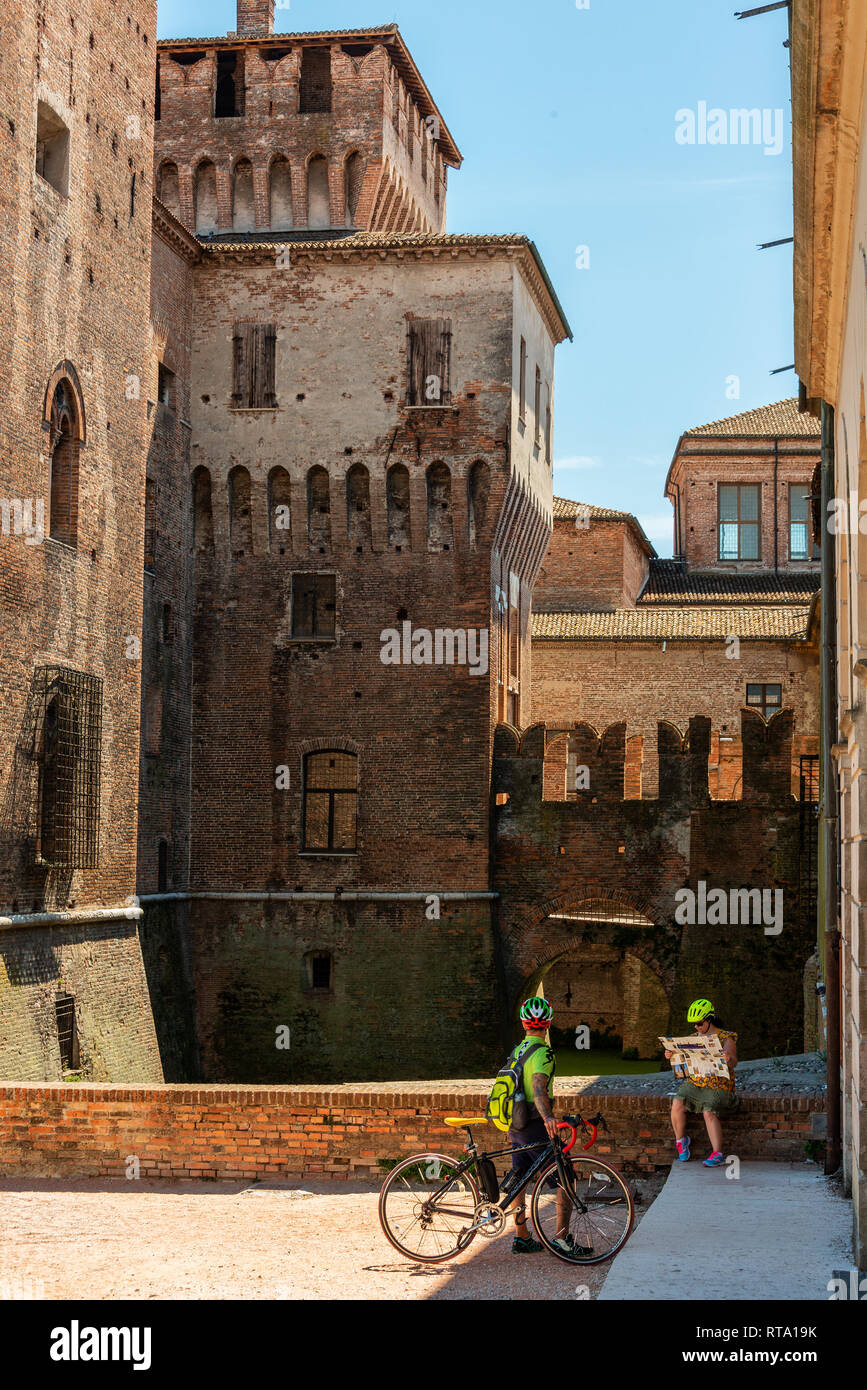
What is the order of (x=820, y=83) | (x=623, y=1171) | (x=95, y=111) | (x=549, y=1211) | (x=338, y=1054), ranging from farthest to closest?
(x=338, y=1054), (x=95, y=111), (x=623, y=1171), (x=549, y=1211), (x=820, y=83)

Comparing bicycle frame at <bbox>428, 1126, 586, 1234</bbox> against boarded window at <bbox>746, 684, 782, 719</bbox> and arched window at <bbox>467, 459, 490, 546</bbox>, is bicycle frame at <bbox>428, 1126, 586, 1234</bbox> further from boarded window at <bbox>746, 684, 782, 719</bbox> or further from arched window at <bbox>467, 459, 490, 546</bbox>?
boarded window at <bbox>746, 684, 782, 719</bbox>

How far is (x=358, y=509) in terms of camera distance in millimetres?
29203

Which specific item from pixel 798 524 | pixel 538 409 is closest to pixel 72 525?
pixel 538 409

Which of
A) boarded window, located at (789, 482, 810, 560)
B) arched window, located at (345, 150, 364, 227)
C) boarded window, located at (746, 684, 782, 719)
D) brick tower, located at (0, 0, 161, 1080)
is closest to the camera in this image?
brick tower, located at (0, 0, 161, 1080)

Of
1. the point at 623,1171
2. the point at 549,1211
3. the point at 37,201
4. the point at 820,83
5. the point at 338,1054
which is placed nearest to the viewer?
the point at 820,83

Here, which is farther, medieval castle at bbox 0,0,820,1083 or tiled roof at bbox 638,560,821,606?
tiled roof at bbox 638,560,821,606

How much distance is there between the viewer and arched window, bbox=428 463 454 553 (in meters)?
28.9

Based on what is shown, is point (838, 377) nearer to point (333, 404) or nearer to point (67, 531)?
point (67, 531)

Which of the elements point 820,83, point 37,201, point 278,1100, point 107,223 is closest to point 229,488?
point 107,223

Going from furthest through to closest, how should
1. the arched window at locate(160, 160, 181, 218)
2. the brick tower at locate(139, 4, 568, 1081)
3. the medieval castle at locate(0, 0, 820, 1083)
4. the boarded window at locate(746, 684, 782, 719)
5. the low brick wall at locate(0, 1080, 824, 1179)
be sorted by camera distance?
the boarded window at locate(746, 684, 782, 719), the arched window at locate(160, 160, 181, 218), the brick tower at locate(139, 4, 568, 1081), the medieval castle at locate(0, 0, 820, 1083), the low brick wall at locate(0, 1080, 824, 1179)

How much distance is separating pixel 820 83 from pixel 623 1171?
25.9ft

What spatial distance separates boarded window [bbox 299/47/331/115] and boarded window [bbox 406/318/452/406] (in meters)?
6.39

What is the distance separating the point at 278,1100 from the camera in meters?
12.6

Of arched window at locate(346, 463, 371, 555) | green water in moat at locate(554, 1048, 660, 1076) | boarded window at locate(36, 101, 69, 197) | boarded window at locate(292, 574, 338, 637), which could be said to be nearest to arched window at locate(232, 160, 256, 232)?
arched window at locate(346, 463, 371, 555)
